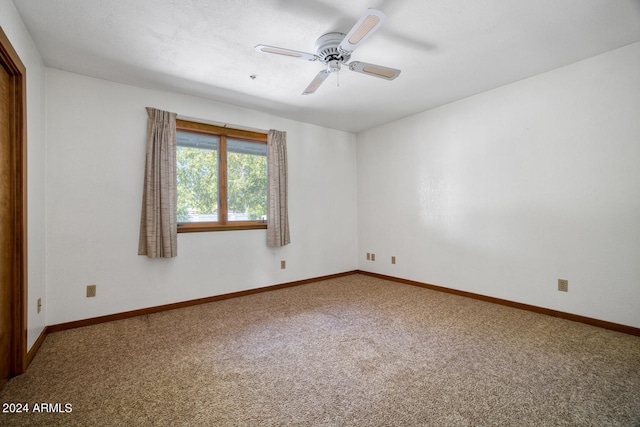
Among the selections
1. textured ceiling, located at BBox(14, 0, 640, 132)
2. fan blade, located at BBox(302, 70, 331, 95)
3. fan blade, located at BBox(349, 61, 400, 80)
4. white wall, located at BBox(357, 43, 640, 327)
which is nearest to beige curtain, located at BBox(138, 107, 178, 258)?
textured ceiling, located at BBox(14, 0, 640, 132)

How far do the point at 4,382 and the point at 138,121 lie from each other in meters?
2.40

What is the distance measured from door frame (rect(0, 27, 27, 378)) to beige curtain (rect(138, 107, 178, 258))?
1.09 m

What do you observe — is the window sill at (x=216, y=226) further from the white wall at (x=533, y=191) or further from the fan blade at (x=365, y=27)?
the fan blade at (x=365, y=27)

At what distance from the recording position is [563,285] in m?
2.79

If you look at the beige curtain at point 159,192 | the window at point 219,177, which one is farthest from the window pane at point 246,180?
the beige curtain at point 159,192

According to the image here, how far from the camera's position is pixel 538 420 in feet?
4.68

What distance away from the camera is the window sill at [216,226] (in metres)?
3.33

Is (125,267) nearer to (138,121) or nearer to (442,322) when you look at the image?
(138,121)

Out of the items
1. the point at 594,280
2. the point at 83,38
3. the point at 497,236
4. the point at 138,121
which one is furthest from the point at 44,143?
the point at 594,280

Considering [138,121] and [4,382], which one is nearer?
[4,382]

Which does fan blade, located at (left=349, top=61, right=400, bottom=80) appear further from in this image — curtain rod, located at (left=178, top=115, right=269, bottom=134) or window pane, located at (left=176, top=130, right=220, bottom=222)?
window pane, located at (left=176, top=130, right=220, bottom=222)

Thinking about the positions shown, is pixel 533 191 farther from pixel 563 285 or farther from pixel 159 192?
pixel 159 192

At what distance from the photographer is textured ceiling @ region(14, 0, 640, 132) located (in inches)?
75.9

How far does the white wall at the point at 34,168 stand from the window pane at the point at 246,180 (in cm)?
176
